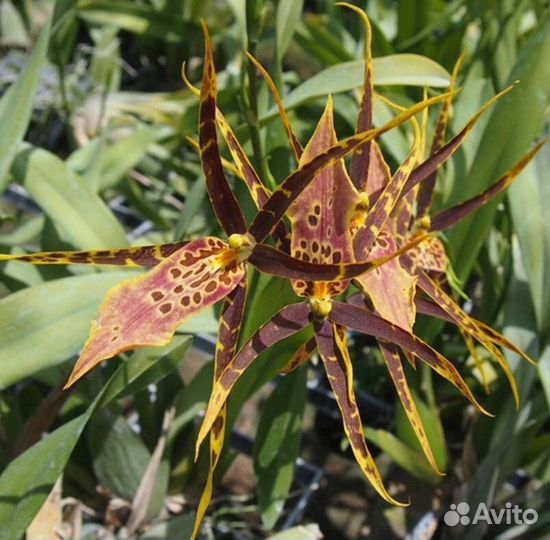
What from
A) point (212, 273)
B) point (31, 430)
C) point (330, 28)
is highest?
point (212, 273)

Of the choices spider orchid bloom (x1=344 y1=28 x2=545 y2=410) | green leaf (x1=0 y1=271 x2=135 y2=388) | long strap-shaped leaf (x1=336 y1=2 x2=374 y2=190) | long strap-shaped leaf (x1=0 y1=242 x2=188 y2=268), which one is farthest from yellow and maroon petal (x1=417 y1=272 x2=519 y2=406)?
green leaf (x1=0 y1=271 x2=135 y2=388)

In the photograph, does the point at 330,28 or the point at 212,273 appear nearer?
the point at 212,273

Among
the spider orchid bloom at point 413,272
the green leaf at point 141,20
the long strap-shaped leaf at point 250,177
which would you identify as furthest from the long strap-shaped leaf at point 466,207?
the green leaf at point 141,20

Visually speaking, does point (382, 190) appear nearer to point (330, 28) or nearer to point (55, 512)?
point (55, 512)

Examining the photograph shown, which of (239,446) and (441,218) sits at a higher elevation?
(441,218)

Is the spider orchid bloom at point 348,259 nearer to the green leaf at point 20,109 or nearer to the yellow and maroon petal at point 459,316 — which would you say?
the yellow and maroon petal at point 459,316

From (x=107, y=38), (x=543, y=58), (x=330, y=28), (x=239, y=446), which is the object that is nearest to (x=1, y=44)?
(x=107, y=38)

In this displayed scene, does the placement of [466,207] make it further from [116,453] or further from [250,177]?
[116,453]
